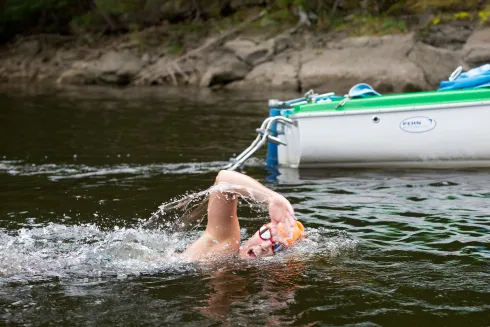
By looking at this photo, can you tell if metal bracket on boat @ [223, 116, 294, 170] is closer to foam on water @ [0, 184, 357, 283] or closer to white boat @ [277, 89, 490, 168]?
white boat @ [277, 89, 490, 168]

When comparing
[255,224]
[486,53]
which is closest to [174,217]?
[255,224]

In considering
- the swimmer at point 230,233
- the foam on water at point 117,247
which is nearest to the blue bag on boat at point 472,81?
the foam on water at point 117,247

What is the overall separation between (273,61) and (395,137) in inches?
557

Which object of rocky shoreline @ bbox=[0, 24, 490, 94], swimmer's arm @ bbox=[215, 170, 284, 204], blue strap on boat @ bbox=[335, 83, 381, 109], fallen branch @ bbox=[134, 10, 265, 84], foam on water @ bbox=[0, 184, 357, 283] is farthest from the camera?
fallen branch @ bbox=[134, 10, 265, 84]

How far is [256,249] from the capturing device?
5.86m

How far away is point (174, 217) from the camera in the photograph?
22.8 feet

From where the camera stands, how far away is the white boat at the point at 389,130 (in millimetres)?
9391

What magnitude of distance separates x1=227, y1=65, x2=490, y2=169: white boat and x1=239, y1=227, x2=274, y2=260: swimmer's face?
10.7ft

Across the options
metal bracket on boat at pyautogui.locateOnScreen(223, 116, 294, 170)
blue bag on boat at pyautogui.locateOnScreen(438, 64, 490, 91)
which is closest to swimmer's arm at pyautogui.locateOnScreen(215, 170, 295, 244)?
metal bracket on boat at pyautogui.locateOnScreen(223, 116, 294, 170)

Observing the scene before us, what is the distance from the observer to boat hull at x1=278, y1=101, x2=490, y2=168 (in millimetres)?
9453

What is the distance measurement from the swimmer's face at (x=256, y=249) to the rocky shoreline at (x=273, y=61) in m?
14.8

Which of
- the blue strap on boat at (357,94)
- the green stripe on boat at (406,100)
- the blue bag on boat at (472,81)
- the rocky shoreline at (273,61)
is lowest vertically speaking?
the green stripe on boat at (406,100)

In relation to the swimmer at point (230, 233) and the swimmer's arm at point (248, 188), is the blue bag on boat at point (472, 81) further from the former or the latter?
the swimmer's arm at point (248, 188)

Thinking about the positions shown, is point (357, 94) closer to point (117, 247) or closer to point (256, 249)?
point (256, 249)
